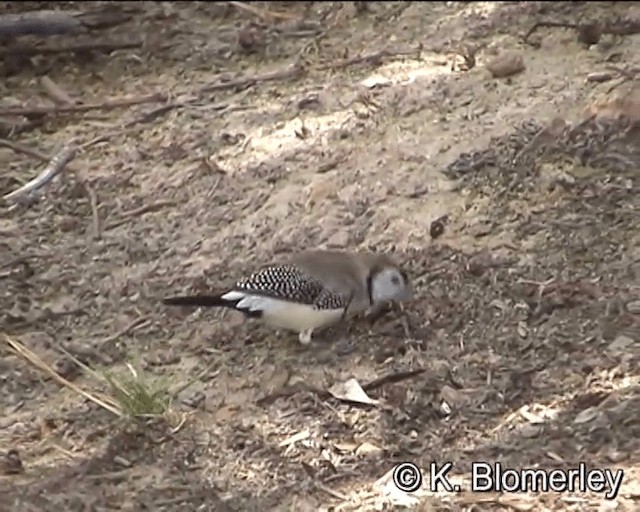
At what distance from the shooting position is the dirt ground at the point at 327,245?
3596mm

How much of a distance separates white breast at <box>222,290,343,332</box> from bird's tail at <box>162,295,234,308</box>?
18mm

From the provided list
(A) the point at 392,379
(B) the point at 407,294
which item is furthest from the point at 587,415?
(B) the point at 407,294

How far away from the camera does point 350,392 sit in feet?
12.6

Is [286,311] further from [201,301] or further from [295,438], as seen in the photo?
[295,438]

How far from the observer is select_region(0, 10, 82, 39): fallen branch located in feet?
19.1

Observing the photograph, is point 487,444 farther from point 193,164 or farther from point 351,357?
point 193,164

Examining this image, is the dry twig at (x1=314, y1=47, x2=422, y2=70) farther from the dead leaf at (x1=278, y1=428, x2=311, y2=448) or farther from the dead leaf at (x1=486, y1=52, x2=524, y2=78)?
the dead leaf at (x1=278, y1=428, x2=311, y2=448)

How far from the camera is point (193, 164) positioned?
5.15m

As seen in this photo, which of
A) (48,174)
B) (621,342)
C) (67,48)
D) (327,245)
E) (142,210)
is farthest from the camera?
(67,48)

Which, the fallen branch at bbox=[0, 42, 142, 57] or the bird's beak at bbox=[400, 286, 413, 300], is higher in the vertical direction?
the bird's beak at bbox=[400, 286, 413, 300]

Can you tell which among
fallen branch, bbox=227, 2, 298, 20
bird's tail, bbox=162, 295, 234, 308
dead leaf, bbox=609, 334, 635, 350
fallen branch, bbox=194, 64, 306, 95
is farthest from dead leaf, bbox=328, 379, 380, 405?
fallen branch, bbox=227, 2, 298, 20

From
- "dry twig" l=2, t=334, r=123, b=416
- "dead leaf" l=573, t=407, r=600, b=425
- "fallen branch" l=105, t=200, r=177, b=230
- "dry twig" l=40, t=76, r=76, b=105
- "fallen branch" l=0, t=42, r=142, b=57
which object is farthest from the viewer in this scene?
"fallen branch" l=0, t=42, r=142, b=57

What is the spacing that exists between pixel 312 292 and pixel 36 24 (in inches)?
97.9

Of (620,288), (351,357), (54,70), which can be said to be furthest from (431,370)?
(54,70)
